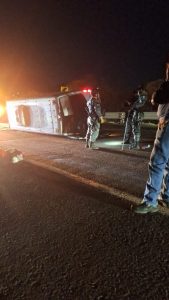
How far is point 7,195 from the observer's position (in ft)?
19.7

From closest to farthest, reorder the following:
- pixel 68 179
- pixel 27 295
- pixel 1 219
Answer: pixel 27 295 < pixel 1 219 < pixel 68 179

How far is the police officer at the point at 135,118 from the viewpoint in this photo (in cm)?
1059

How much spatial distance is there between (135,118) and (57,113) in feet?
16.0

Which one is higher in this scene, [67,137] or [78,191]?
[78,191]

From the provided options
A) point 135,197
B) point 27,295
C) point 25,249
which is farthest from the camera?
point 135,197

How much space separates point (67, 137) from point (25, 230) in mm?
11370

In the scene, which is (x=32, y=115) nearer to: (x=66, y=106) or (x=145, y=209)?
(x=66, y=106)

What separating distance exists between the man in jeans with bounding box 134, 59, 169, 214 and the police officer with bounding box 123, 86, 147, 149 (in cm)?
616

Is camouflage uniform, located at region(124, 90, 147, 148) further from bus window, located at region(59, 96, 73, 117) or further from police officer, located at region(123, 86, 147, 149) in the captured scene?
bus window, located at region(59, 96, 73, 117)

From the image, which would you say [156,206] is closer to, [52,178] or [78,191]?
[78,191]

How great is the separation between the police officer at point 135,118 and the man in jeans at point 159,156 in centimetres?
616

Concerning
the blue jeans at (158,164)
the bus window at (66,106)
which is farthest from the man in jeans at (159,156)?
the bus window at (66,106)

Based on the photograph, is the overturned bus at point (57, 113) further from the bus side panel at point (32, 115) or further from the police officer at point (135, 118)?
the police officer at point (135, 118)

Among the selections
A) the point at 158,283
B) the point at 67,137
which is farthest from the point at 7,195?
the point at 67,137
